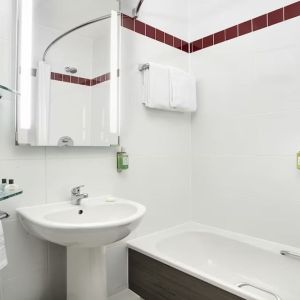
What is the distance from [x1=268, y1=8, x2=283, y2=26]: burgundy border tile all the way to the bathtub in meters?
1.44

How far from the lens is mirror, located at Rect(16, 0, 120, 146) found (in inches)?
51.2

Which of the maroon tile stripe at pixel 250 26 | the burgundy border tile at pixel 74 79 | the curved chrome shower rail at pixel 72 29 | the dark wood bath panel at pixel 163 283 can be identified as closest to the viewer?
the dark wood bath panel at pixel 163 283

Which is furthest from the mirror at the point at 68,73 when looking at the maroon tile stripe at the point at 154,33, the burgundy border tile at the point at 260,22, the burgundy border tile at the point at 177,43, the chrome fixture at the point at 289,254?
the chrome fixture at the point at 289,254

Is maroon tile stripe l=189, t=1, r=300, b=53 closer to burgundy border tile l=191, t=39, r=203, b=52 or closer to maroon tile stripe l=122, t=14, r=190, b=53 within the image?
burgundy border tile l=191, t=39, r=203, b=52

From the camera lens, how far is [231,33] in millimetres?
1891

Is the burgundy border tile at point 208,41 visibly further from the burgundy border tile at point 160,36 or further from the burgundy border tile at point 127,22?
the burgundy border tile at point 127,22

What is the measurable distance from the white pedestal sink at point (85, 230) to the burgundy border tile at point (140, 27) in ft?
3.86

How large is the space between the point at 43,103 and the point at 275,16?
1.54 meters

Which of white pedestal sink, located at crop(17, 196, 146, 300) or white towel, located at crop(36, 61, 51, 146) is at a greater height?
white towel, located at crop(36, 61, 51, 146)

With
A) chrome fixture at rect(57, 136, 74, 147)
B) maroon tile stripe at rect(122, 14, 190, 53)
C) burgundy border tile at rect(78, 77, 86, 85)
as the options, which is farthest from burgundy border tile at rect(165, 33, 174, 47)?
chrome fixture at rect(57, 136, 74, 147)

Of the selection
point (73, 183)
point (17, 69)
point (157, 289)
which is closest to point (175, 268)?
point (157, 289)

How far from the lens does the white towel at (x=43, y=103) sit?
134cm

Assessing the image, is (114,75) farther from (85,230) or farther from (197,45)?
(85,230)

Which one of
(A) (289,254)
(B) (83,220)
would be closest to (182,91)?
(B) (83,220)
